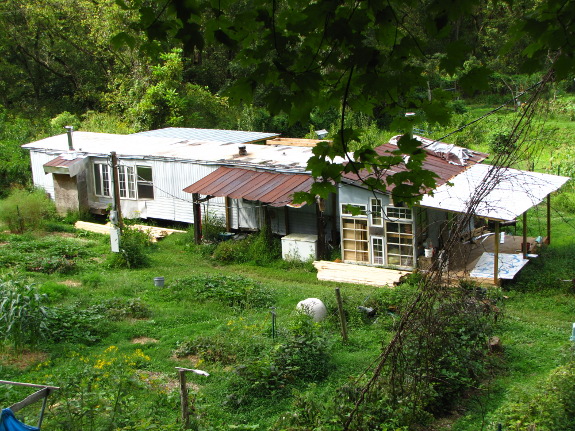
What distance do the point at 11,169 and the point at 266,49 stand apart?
23.0m

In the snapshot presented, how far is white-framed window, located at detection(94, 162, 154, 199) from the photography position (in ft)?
72.3

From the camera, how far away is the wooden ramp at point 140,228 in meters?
20.6

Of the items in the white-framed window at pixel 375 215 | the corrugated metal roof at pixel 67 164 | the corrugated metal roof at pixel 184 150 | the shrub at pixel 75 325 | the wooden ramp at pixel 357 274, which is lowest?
the wooden ramp at pixel 357 274

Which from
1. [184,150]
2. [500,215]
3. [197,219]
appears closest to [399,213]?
[500,215]

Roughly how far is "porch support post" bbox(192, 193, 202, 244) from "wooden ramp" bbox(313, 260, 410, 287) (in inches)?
168

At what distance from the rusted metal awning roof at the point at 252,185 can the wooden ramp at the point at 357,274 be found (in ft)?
6.77

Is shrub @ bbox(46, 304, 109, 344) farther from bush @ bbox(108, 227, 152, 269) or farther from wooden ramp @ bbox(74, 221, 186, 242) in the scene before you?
wooden ramp @ bbox(74, 221, 186, 242)

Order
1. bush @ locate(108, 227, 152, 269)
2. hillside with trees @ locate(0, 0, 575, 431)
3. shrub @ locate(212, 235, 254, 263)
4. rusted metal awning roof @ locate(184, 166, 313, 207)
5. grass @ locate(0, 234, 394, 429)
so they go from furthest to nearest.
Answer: shrub @ locate(212, 235, 254, 263), rusted metal awning roof @ locate(184, 166, 313, 207), bush @ locate(108, 227, 152, 269), grass @ locate(0, 234, 394, 429), hillside with trees @ locate(0, 0, 575, 431)

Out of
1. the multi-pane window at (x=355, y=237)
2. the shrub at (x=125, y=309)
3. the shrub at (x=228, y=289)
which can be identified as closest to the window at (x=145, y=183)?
the shrub at (x=228, y=289)

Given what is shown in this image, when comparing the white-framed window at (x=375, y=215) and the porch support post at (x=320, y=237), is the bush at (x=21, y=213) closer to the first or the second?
the porch support post at (x=320, y=237)

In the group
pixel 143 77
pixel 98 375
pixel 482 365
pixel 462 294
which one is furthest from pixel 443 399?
pixel 143 77

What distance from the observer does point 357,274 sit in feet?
54.2

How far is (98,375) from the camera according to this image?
9461mm

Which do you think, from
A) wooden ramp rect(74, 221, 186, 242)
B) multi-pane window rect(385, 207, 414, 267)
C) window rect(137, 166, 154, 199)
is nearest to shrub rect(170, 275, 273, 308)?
multi-pane window rect(385, 207, 414, 267)
